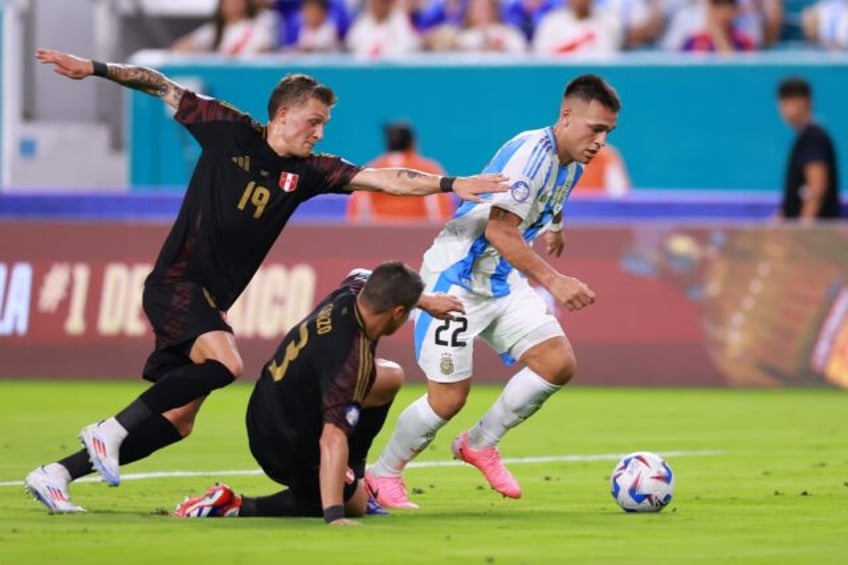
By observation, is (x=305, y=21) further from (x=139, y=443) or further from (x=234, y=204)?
(x=139, y=443)

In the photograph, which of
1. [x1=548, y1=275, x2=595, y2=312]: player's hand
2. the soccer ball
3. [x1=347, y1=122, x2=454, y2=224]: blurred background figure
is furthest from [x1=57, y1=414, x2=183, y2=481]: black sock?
[x1=347, y1=122, x2=454, y2=224]: blurred background figure

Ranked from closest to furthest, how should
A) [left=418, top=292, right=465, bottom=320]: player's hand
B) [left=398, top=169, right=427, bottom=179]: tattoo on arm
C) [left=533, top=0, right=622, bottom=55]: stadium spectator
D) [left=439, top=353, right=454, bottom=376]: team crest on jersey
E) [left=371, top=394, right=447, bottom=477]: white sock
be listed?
[left=418, top=292, right=465, bottom=320]: player's hand
[left=398, top=169, right=427, bottom=179]: tattoo on arm
[left=371, top=394, right=447, bottom=477]: white sock
[left=439, top=353, right=454, bottom=376]: team crest on jersey
[left=533, top=0, right=622, bottom=55]: stadium spectator

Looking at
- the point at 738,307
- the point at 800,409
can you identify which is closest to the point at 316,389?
the point at 800,409

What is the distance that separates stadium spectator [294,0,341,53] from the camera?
2347 cm

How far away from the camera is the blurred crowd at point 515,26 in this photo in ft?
74.5

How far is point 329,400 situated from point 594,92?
7.93 ft

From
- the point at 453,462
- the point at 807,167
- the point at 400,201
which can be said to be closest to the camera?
the point at 453,462

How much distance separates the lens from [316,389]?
905 centimetres

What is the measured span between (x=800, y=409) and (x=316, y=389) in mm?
8036

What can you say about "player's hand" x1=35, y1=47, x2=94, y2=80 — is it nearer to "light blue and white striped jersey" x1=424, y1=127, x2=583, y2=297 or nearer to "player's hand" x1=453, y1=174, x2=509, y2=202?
"player's hand" x1=453, y1=174, x2=509, y2=202

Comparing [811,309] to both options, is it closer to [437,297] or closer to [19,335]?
[19,335]

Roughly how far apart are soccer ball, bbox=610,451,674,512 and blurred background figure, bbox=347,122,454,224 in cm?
961

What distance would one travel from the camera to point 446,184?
9.71 meters

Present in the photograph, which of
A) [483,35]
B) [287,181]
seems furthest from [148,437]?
[483,35]
